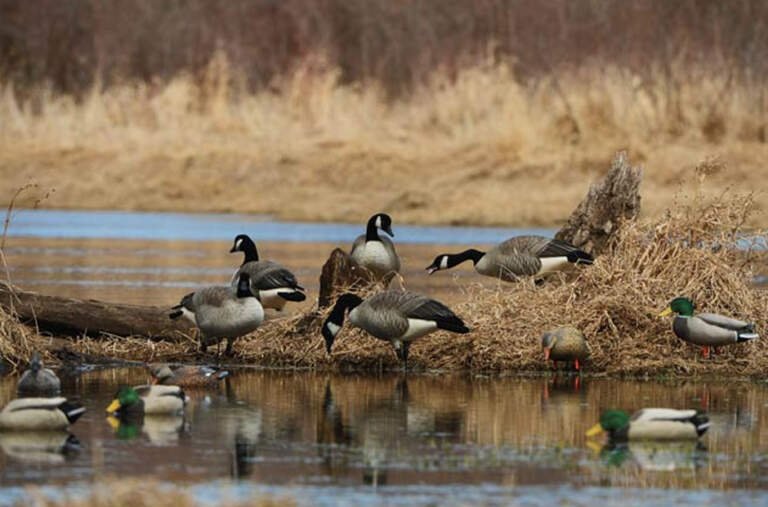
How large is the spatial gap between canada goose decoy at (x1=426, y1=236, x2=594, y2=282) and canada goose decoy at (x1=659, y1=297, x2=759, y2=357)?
1581 millimetres

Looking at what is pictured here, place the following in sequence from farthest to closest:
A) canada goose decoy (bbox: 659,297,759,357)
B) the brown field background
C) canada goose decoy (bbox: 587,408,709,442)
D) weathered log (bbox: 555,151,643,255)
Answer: the brown field background < weathered log (bbox: 555,151,643,255) < canada goose decoy (bbox: 659,297,759,357) < canada goose decoy (bbox: 587,408,709,442)


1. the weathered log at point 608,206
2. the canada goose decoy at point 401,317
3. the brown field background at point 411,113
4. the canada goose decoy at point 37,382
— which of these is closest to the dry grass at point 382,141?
the brown field background at point 411,113

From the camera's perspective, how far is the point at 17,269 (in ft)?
79.8

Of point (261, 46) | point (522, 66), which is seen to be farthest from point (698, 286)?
point (261, 46)

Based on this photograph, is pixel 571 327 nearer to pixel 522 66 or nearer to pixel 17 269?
pixel 17 269

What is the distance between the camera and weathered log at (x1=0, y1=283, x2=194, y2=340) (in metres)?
16.0

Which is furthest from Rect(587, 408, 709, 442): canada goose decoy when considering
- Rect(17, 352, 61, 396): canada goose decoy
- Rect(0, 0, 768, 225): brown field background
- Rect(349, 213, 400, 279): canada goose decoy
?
Rect(0, 0, 768, 225): brown field background

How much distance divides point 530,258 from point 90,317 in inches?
149

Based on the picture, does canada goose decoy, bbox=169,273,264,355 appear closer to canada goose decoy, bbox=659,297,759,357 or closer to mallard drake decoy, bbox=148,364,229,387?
mallard drake decoy, bbox=148,364,229,387

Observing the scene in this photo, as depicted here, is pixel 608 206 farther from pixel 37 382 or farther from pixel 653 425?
pixel 37 382

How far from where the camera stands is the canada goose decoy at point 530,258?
16781mm

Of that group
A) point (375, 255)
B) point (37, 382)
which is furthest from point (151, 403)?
point (375, 255)

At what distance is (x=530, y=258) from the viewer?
1695 centimetres

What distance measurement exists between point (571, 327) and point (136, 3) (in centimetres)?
3248
